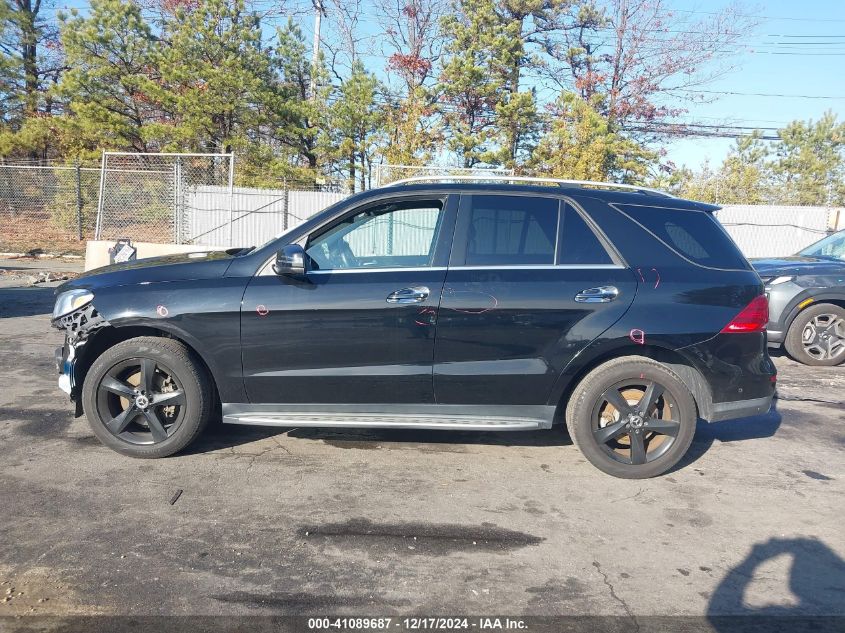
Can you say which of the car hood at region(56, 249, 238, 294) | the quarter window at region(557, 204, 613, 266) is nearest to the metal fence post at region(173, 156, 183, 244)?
the car hood at region(56, 249, 238, 294)

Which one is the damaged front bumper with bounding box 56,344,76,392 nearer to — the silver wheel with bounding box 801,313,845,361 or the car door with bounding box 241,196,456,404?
the car door with bounding box 241,196,456,404

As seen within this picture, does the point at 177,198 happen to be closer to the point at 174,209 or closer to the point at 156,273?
the point at 174,209

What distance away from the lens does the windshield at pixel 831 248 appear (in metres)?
8.09

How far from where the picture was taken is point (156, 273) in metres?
4.05

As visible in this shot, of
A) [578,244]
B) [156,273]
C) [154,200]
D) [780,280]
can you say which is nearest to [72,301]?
[156,273]

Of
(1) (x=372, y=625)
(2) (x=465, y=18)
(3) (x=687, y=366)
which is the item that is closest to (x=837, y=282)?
(3) (x=687, y=366)

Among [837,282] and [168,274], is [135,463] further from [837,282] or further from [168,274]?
[837,282]

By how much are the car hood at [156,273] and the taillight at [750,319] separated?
3353 mm

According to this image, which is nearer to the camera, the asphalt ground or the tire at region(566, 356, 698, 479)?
the asphalt ground

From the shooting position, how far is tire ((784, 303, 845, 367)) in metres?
7.32

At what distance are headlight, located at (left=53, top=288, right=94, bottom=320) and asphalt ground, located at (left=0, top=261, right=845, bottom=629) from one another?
1008mm

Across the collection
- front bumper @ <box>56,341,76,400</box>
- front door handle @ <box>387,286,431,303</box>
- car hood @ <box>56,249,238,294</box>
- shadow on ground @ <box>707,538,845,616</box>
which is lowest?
shadow on ground @ <box>707,538,845,616</box>

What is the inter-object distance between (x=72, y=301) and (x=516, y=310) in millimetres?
2923

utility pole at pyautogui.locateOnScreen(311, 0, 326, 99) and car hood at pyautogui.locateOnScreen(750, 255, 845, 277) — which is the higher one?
utility pole at pyautogui.locateOnScreen(311, 0, 326, 99)
